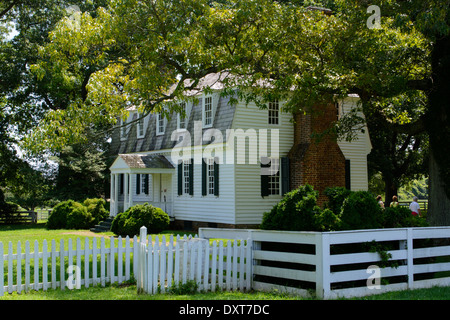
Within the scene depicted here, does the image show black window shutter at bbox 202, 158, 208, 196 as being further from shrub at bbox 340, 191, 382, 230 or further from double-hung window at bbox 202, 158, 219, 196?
shrub at bbox 340, 191, 382, 230

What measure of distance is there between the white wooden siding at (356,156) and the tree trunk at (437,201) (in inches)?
376

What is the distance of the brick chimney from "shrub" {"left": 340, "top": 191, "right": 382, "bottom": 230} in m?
12.3

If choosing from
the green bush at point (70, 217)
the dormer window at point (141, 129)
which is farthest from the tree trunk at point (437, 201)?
the dormer window at point (141, 129)

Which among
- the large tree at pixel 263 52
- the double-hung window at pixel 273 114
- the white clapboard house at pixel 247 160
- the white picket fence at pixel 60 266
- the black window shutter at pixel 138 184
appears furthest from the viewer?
the black window shutter at pixel 138 184

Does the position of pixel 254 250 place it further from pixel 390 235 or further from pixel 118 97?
pixel 118 97

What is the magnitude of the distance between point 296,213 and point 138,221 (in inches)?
528

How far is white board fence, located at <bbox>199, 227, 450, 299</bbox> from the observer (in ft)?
27.0

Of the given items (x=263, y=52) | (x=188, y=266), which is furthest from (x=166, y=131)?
(x=188, y=266)

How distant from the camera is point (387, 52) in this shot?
1511 centimetres

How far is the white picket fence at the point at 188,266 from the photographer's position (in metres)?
8.59

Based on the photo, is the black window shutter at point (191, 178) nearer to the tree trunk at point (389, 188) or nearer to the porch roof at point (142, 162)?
the porch roof at point (142, 162)

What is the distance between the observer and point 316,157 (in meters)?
22.2

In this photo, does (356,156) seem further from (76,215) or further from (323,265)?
(323,265)

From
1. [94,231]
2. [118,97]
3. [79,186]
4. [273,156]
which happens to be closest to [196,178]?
[273,156]
